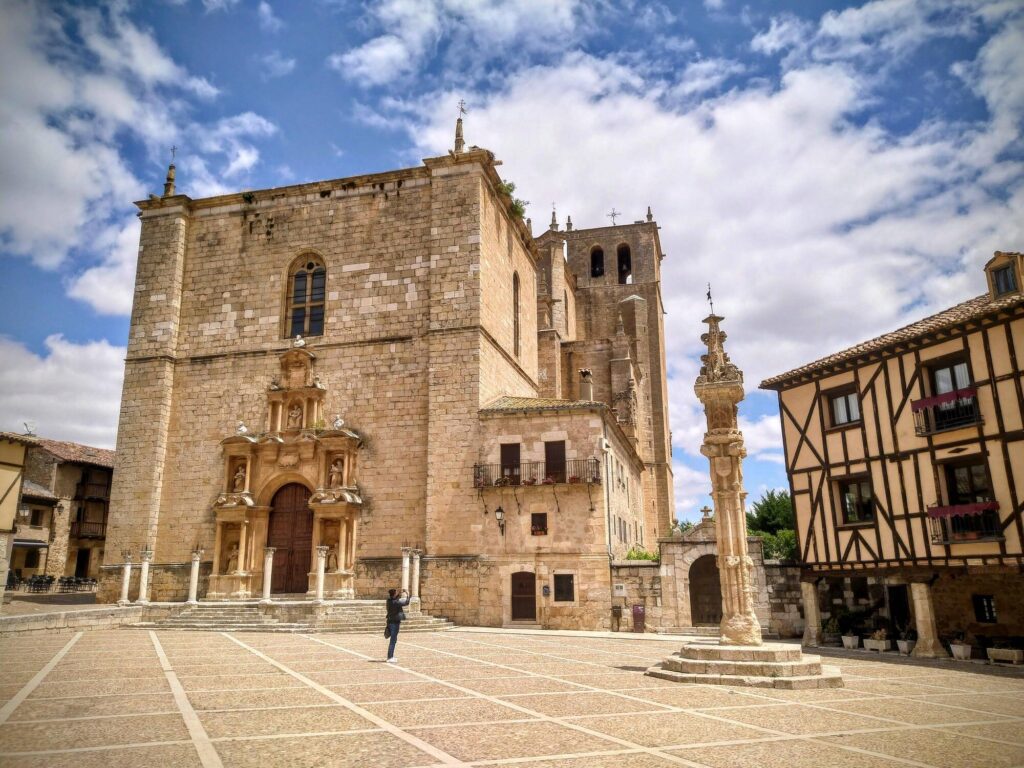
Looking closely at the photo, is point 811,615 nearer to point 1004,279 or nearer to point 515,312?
point 1004,279

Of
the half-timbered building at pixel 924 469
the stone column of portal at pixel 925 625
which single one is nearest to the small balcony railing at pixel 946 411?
the half-timbered building at pixel 924 469

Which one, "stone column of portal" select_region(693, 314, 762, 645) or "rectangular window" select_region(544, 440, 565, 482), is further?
"rectangular window" select_region(544, 440, 565, 482)

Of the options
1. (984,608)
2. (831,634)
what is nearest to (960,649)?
(984,608)

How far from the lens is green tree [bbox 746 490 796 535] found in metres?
35.2

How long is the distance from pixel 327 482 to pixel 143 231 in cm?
1150

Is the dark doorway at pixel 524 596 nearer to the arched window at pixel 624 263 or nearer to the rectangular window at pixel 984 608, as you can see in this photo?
the rectangular window at pixel 984 608

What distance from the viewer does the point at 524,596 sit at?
64.5 feet

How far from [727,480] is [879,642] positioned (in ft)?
23.8

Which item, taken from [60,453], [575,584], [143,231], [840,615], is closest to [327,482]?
[575,584]

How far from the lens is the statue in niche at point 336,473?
20969mm

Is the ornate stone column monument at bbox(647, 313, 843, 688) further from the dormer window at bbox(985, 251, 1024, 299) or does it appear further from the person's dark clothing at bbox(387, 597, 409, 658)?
the dormer window at bbox(985, 251, 1024, 299)

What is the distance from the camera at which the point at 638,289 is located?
130 ft

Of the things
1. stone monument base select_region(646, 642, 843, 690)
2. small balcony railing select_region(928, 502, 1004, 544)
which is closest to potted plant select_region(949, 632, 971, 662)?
small balcony railing select_region(928, 502, 1004, 544)

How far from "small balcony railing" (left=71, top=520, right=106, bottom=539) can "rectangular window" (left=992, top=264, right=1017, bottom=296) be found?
130ft
